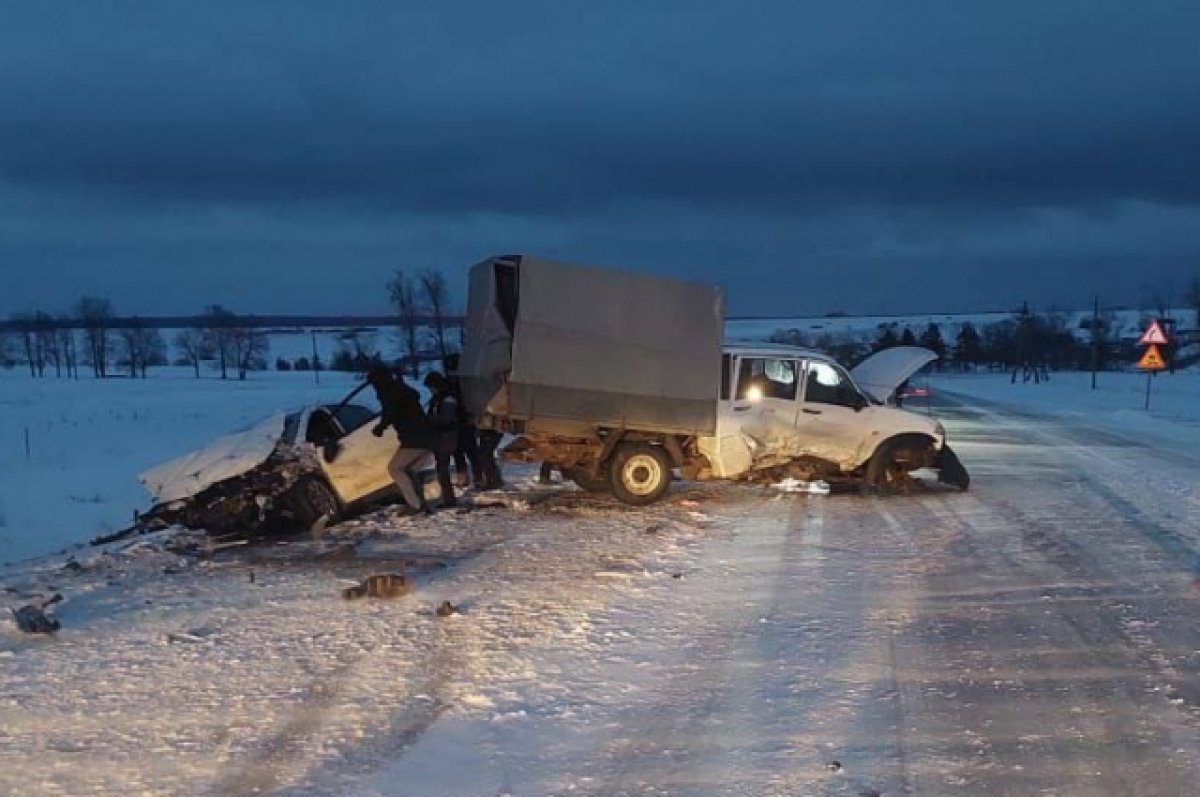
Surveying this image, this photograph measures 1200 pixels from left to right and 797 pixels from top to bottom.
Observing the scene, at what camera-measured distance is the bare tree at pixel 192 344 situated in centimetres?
13580

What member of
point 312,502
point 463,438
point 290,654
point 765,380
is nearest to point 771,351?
point 765,380

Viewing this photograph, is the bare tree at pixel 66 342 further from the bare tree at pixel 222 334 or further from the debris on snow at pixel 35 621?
the debris on snow at pixel 35 621

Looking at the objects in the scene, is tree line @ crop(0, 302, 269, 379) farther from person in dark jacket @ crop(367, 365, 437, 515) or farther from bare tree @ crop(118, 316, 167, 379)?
person in dark jacket @ crop(367, 365, 437, 515)

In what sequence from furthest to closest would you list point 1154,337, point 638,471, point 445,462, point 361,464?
1. point 1154,337
2. point 638,471
3. point 445,462
4. point 361,464

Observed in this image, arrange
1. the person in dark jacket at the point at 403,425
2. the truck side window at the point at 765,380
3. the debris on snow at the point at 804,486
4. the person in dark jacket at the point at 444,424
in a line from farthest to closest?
the debris on snow at the point at 804,486
the truck side window at the point at 765,380
the person in dark jacket at the point at 444,424
the person in dark jacket at the point at 403,425

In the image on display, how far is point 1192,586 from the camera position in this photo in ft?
27.5

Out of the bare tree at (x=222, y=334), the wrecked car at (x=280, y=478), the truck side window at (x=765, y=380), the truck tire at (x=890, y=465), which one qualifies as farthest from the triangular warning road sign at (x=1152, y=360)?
the bare tree at (x=222, y=334)

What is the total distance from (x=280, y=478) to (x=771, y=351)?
6314 millimetres

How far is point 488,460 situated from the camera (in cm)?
1394

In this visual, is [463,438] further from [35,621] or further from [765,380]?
[35,621]

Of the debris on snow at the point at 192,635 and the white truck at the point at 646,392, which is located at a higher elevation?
the white truck at the point at 646,392

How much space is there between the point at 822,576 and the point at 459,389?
604 centimetres

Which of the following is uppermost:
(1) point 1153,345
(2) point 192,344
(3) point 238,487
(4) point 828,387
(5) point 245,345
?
(1) point 1153,345

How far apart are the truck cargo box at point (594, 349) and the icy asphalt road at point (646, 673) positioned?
6.77 ft
